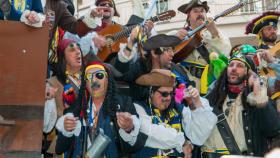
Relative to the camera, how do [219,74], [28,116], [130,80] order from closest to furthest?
[28,116] < [130,80] < [219,74]

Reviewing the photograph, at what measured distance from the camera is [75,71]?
523 cm

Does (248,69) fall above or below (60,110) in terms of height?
above

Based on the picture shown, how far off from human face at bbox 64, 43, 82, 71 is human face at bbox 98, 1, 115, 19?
1205 millimetres

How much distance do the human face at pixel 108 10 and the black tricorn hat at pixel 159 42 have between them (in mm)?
1203

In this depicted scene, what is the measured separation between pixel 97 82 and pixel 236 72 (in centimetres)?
153

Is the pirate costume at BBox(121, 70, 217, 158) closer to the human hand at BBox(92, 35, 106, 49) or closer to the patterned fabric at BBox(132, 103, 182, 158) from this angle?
the patterned fabric at BBox(132, 103, 182, 158)

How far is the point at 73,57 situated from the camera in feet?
Result: 17.3

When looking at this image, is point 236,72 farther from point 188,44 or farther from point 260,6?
point 260,6

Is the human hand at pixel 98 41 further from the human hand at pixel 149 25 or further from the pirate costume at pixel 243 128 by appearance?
the pirate costume at pixel 243 128

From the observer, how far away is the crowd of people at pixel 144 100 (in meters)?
4.43

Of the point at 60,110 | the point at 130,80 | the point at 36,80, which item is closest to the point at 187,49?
the point at 130,80

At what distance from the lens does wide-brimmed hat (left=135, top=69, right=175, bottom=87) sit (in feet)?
15.9

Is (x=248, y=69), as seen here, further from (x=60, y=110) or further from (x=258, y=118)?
(x=60, y=110)

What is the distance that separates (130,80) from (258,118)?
1.33 m
